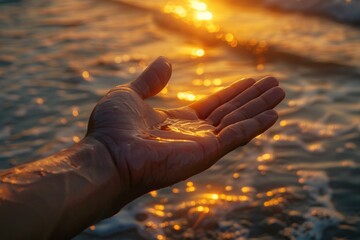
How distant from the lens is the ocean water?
3498mm

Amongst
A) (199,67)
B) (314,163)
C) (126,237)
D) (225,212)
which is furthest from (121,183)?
(199,67)

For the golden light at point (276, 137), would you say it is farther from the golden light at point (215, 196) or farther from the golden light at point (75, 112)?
the golden light at point (75, 112)

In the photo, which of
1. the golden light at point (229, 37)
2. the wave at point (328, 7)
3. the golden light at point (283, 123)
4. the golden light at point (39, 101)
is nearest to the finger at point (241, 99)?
the golden light at point (283, 123)

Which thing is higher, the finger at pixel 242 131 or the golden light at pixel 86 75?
the finger at pixel 242 131

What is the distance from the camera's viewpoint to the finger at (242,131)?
9.14 ft

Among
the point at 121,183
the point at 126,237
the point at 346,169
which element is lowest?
the point at 126,237

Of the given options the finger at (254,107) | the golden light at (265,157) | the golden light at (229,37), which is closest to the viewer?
the finger at (254,107)

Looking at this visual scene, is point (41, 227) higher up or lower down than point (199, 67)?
higher up

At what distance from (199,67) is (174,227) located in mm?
2940

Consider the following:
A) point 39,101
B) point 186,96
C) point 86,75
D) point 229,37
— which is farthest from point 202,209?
point 229,37

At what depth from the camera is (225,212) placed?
353 cm

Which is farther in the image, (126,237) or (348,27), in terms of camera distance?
(348,27)

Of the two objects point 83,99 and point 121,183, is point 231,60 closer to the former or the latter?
point 83,99

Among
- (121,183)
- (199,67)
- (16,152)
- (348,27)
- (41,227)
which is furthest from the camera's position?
(348,27)
